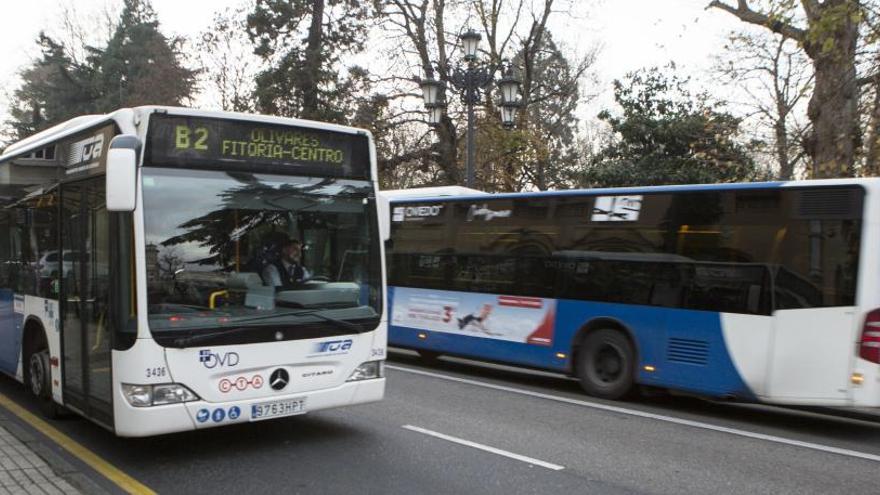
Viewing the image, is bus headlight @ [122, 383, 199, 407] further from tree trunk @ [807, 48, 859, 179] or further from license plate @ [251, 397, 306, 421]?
tree trunk @ [807, 48, 859, 179]

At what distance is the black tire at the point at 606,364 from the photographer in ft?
31.4

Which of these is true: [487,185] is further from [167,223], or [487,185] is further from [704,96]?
[167,223]

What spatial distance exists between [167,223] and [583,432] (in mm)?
4553

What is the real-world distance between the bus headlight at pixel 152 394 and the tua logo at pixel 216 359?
0.25 meters

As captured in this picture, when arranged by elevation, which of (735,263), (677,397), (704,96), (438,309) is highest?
(704,96)

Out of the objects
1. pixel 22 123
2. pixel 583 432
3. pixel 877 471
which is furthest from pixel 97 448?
pixel 22 123

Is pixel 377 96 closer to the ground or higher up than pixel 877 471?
higher up

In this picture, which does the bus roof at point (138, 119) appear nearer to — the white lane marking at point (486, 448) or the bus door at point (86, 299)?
the bus door at point (86, 299)

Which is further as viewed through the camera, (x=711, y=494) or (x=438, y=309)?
(x=438, y=309)

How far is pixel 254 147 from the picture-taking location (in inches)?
250

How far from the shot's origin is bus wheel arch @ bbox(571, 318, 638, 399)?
9.56 metres

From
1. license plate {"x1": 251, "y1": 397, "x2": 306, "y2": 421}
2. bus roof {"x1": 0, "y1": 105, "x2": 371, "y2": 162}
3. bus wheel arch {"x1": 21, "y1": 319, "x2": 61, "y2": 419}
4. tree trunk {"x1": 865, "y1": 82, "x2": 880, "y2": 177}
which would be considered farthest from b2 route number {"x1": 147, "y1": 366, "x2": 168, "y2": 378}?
tree trunk {"x1": 865, "y1": 82, "x2": 880, "y2": 177}

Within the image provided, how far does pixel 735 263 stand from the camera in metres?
8.53

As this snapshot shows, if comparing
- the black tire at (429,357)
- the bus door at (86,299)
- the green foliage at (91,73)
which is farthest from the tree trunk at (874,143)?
the green foliage at (91,73)
